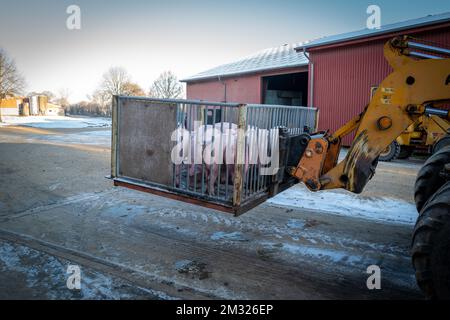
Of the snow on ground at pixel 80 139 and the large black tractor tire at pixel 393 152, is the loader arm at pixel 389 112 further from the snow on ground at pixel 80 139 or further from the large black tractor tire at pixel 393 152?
the snow on ground at pixel 80 139

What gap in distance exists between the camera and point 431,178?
4148 mm

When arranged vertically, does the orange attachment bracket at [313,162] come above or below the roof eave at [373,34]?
below

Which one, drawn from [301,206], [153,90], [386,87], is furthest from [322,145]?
[153,90]

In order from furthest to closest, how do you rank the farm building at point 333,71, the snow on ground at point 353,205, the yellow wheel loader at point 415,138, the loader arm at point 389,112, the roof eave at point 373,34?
the farm building at point 333,71
the roof eave at point 373,34
the yellow wheel loader at point 415,138
the snow on ground at point 353,205
the loader arm at point 389,112

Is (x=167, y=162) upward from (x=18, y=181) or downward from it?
upward

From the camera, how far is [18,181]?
24.9 ft

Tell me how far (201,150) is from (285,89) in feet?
62.2

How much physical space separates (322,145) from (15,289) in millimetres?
3543

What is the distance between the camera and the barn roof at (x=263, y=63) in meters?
18.5

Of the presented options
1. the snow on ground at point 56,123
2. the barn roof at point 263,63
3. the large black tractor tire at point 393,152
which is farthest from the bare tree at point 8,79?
the large black tractor tire at point 393,152


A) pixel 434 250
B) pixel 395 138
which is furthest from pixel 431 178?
pixel 434 250

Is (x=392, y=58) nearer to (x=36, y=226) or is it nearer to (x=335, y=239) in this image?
(x=335, y=239)

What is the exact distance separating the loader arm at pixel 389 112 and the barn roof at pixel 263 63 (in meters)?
14.0
